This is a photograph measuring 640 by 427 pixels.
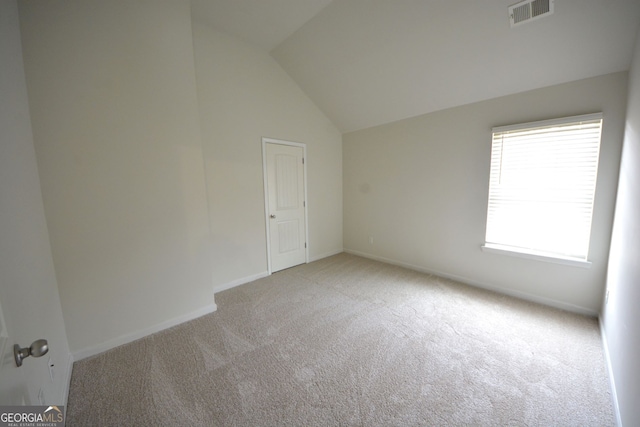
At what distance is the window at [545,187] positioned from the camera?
2361 millimetres

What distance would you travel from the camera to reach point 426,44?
255cm

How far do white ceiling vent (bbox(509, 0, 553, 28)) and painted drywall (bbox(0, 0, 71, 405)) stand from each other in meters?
3.61

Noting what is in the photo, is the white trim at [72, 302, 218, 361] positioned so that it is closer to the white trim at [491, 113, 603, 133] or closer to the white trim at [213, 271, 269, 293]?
the white trim at [213, 271, 269, 293]

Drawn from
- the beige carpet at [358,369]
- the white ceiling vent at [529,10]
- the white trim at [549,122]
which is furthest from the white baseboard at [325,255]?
the white ceiling vent at [529,10]

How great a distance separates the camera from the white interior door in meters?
3.60

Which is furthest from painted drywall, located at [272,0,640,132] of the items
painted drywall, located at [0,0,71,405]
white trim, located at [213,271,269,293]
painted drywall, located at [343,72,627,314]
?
white trim, located at [213,271,269,293]

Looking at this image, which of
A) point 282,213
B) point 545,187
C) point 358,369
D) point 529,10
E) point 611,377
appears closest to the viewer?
point 611,377

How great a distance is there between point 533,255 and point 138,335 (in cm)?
428

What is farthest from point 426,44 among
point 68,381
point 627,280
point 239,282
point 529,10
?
point 68,381

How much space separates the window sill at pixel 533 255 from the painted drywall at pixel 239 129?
304cm

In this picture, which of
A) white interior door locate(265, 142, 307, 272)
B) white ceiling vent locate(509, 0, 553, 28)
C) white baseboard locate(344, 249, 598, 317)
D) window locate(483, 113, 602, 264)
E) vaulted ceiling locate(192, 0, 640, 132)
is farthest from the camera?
white interior door locate(265, 142, 307, 272)

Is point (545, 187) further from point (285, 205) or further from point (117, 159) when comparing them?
point (117, 159)

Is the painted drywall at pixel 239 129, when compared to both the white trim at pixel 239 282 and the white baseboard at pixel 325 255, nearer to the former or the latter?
the white trim at pixel 239 282

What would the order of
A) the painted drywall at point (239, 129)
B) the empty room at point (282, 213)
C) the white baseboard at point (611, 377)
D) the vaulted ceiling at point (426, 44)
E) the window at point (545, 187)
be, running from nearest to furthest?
the white baseboard at point (611, 377)
the empty room at point (282, 213)
the vaulted ceiling at point (426, 44)
the window at point (545, 187)
the painted drywall at point (239, 129)
